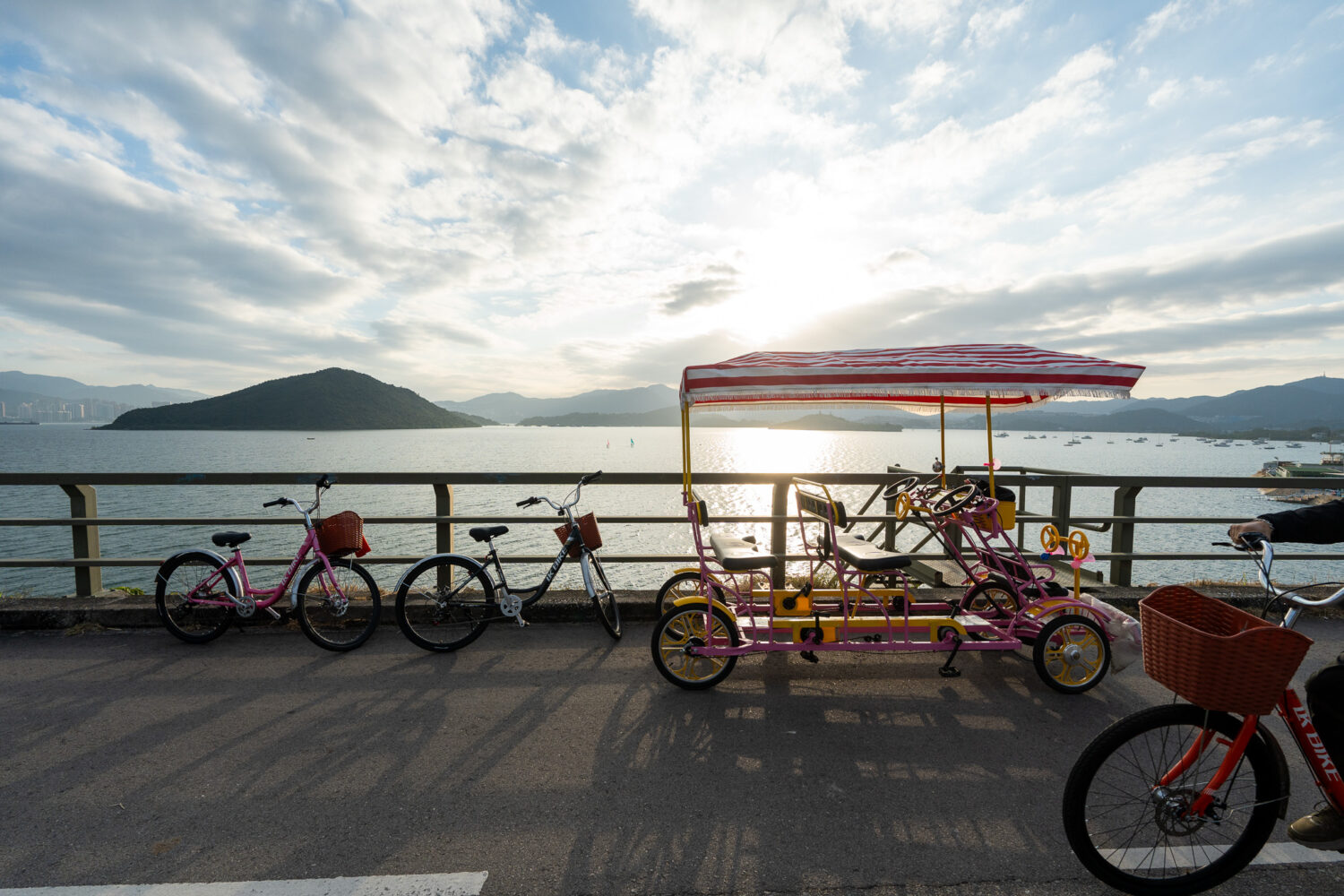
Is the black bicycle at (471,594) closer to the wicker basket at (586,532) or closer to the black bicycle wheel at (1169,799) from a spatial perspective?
the wicker basket at (586,532)

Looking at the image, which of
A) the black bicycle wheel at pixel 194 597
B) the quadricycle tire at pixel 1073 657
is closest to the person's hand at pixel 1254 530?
the quadricycle tire at pixel 1073 657

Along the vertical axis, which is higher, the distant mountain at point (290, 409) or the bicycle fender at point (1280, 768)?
the distant mountain at point (290, 409)

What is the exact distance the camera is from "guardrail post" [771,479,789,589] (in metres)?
5.82

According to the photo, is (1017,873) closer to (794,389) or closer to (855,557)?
(855,557)

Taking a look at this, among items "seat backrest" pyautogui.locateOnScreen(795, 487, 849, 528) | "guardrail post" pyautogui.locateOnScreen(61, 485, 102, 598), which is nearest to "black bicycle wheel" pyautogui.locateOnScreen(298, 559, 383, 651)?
"guardrail post" pyautogui.locateOnScreen(61, 485, 102, 598)

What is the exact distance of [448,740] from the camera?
11.1ft

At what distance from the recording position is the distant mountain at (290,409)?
156750mm

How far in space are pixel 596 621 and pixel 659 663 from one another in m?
1.54

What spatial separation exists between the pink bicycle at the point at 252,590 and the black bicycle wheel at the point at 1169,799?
15.1 ft

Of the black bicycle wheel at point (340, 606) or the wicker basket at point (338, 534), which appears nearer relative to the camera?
the black bicycle wheel at point (340, 606)

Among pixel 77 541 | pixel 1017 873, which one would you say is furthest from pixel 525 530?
pixel 1017 873

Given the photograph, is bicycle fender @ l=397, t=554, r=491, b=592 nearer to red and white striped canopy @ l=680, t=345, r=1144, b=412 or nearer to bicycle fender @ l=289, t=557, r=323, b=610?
bicycle fender @ l=289, t=557, r=323, b=610

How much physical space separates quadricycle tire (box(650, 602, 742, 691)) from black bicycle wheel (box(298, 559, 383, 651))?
228 cm

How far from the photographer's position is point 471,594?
4.98 m
